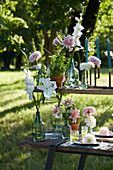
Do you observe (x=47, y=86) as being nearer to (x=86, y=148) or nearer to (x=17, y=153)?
(x=86, y=148)

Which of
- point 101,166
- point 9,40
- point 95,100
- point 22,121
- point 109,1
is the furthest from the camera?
point 109,1

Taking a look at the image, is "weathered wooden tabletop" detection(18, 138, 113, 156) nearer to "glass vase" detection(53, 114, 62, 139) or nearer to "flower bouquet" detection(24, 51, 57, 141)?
"flower bouquet" detection(24, 51, 57, 141)

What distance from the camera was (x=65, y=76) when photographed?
128 inches

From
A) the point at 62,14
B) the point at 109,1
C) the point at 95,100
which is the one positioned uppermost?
the point at 109,1

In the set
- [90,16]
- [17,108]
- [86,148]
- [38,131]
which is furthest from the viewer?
[17,108]

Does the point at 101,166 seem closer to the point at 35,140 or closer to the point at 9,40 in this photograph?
the point at 35,140

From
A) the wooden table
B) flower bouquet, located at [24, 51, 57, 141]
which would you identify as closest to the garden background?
flower bouquet, located at [24, 51, 57, 141]

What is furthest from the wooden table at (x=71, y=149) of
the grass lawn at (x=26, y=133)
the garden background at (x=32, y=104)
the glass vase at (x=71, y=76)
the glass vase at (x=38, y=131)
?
the garden background at (x=32, y=104)

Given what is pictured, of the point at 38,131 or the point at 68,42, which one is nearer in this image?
the point at 38,131

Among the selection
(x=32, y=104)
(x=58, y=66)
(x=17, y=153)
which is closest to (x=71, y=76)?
(x=58, y=66)

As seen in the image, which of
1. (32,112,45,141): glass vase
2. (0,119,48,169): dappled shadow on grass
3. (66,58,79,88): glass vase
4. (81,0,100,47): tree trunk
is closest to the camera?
(32,112,45,141): glass vase

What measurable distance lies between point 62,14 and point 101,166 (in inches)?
197

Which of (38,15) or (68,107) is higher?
(38,15)

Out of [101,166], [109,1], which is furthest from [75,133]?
[109,1]
